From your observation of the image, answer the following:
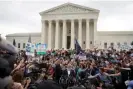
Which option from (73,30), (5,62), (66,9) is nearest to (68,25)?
(73,30)

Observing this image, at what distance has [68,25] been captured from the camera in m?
79.2

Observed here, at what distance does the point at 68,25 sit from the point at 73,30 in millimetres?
4665

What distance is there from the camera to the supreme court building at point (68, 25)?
7525 centimetres

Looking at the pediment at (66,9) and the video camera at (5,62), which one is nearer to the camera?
the video camera at (5,62)

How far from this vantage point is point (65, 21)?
251 ft

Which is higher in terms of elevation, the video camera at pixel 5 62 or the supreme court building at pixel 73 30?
the supreme court building at pixel 73 30

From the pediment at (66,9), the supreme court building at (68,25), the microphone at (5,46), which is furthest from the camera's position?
the pediment at (66,9)

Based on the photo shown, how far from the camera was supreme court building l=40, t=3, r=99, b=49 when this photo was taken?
2963 inches

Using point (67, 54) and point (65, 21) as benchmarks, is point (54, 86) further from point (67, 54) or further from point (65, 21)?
point (65, 21)

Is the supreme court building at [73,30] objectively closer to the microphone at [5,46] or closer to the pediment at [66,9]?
the pediment at [66,9]

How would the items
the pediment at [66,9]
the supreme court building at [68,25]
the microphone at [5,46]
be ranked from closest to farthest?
the microphone at [5,46] < the supreme court building at [68,25] < the pediment at [66,9]

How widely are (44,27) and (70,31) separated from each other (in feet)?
25.4

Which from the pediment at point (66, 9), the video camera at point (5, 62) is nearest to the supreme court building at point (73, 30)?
the pediment at point (66, 9)

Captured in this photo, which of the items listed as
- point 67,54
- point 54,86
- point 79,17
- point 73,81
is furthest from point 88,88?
point 79,17
